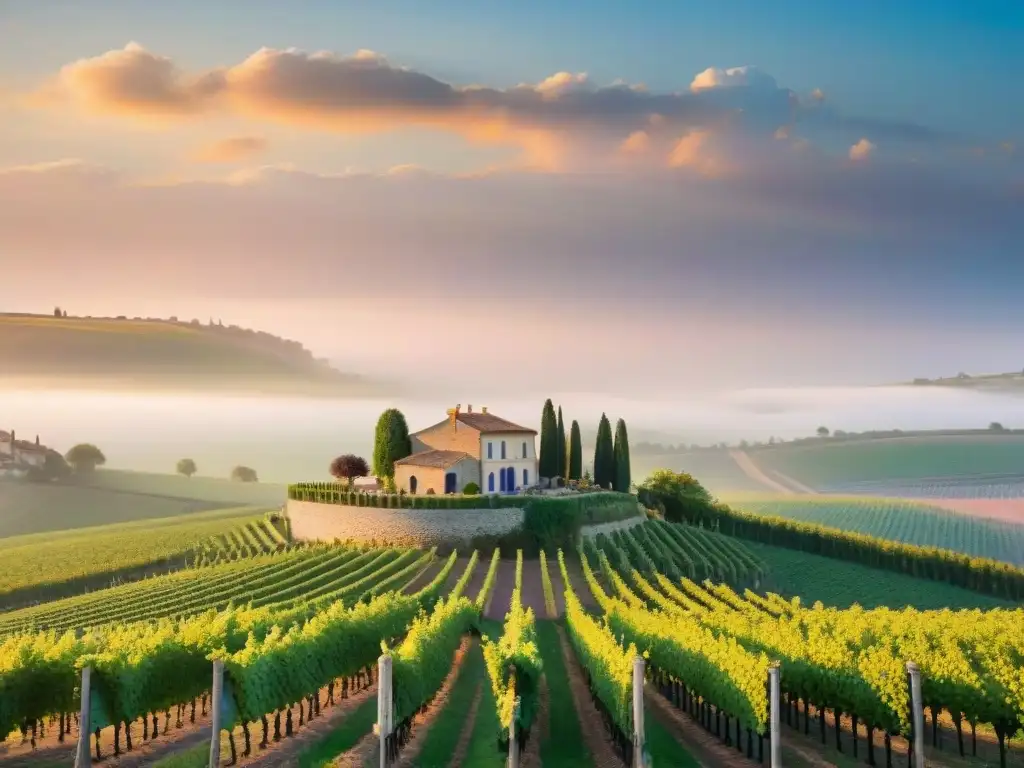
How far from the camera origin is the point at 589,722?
20.8m

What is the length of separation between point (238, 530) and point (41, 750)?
45958 millimetres

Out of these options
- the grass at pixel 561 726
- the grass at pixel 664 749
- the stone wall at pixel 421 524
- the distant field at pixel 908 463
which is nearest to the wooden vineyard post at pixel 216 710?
the grass at pixel 561 726

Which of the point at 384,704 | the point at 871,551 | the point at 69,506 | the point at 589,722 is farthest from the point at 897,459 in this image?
the point at 384,704

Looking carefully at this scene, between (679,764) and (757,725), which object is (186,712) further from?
(757,725)

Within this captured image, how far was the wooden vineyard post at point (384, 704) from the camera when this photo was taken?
1554cm

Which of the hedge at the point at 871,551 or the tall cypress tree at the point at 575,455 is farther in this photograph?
the tall cypress tree at the point at 575,455

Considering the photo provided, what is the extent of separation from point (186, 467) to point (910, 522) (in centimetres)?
13096

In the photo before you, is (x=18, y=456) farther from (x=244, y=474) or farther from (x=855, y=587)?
(x=855, y=587)

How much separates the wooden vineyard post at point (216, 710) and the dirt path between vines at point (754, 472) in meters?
112

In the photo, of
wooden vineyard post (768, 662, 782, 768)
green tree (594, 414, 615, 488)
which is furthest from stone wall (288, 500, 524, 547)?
wooden vineyard post (768, 662, 782, 768)

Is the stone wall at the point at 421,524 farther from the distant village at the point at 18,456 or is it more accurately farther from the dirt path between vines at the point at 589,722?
the distant village at the point at 18,456


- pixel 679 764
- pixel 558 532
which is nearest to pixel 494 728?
pixel 679 764

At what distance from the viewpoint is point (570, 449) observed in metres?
64.6

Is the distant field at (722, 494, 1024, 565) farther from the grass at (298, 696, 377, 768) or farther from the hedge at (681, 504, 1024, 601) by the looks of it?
the grass at (298, 696, 377, 768)
